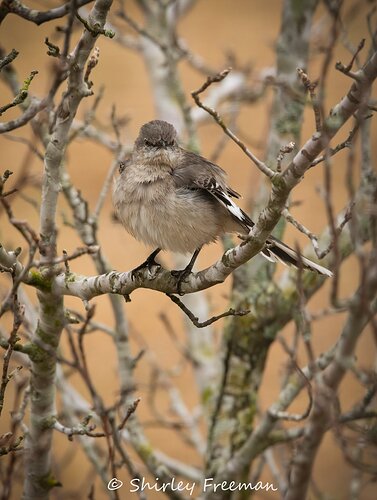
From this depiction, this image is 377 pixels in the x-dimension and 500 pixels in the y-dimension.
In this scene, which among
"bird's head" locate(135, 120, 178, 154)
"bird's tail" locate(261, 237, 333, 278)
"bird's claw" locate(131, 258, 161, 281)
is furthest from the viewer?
"bird's head" locate(135, 120, 178, 154)

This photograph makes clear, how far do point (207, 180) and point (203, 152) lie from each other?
4.21 metres

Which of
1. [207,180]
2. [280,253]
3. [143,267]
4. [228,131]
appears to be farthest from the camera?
[207,180]

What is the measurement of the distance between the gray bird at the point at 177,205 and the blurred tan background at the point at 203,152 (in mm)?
2071

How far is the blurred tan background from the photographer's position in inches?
242

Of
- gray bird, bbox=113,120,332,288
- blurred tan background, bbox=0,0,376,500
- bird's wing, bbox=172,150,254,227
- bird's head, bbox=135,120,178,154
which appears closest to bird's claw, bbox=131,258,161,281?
gray bird, bbox=113,120,332,288

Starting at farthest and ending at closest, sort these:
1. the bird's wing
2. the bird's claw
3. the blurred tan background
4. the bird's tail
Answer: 1. the blurred tan background
2. the bird's wing
3. the bird's tail
4. the bird's claw

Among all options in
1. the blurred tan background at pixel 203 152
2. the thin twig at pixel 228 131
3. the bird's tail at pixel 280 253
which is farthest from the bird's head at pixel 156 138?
the blurred tan background at pixel 203 152

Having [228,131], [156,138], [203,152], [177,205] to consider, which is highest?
[203,152]

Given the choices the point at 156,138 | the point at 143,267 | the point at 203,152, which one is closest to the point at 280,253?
the point at 143,267

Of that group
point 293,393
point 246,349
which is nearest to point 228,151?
point 246,349

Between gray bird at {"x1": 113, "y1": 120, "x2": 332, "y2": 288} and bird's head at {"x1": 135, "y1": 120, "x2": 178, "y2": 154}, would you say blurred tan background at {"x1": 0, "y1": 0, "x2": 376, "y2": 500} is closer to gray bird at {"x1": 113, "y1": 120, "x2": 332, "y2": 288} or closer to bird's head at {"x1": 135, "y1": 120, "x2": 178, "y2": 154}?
bird's head at {"x1": 135, "y1": 120, "x2": 178, "y2": 154}

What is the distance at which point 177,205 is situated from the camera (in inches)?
130

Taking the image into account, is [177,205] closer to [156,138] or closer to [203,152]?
[156,138]

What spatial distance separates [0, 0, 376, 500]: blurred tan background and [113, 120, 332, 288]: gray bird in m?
2.07
